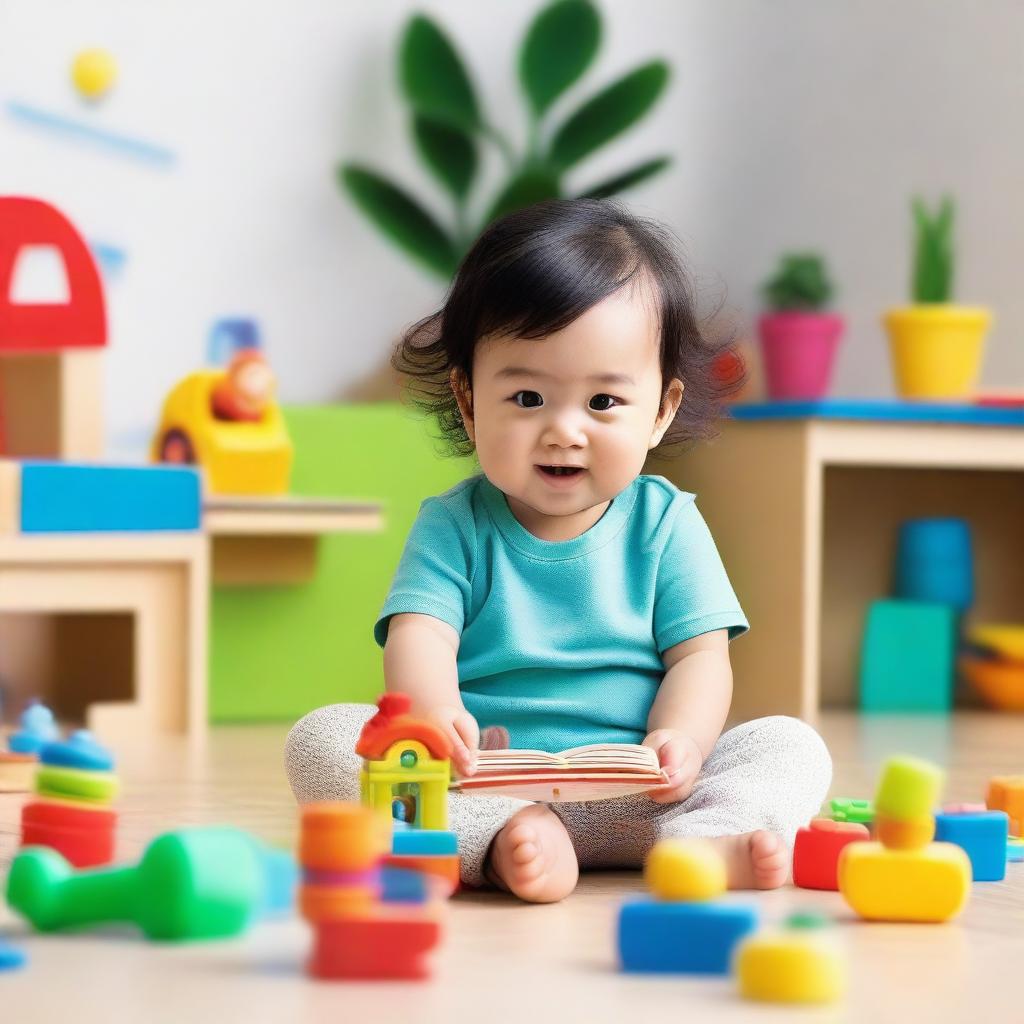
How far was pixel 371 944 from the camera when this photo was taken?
0.77m

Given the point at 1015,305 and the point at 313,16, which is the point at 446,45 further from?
the point at 1015,305

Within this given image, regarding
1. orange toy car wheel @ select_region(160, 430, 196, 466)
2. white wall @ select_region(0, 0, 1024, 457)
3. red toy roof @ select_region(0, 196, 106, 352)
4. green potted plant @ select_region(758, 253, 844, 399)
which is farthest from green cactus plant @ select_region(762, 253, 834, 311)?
red toy roof @ select_region(0, 196, 106, 352)

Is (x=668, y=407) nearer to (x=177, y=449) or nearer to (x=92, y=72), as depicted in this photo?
(x=177, y=449)

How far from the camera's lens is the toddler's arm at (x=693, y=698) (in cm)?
114

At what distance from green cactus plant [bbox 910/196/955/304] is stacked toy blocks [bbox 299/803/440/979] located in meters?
2.05

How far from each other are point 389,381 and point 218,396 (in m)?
0.67

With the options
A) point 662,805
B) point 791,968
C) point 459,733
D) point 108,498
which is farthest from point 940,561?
point 791,968

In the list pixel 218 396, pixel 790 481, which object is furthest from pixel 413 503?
pixel 790 481

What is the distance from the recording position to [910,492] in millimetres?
2805

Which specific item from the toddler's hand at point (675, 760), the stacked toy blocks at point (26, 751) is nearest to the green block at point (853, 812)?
the toddler's hand at point (675, 760)

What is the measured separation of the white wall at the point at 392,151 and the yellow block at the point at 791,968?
6.99 ft

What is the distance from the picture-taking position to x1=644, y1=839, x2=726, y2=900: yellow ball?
0.81 meters

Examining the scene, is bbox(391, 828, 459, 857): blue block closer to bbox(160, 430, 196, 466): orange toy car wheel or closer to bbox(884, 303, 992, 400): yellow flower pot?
bbox(160, 430, 196, 466): orange toy car wheel

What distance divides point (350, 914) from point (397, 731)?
0.23 meters
